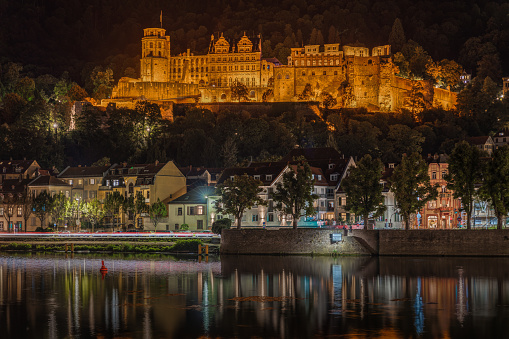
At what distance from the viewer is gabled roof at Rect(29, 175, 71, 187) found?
99750 mm

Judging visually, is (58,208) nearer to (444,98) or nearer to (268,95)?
(268,95)

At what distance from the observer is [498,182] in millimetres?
65188

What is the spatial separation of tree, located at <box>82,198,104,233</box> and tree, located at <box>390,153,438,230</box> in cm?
3459

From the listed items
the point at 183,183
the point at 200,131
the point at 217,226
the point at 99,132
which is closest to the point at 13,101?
the point at 99,132

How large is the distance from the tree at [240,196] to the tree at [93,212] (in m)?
20.5

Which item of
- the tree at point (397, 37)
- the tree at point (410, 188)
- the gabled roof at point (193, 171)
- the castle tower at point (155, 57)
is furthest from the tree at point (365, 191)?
the tree at point (397, 37)

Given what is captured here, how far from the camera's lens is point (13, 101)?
141500mm

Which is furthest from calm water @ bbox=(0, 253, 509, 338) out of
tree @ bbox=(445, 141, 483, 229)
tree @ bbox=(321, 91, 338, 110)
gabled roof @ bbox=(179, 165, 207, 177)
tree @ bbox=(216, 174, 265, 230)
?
tree @ bbox=(321, 91, 338, 110)

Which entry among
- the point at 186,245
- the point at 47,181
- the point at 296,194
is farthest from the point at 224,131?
the point at 296,194

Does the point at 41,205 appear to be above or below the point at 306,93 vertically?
below

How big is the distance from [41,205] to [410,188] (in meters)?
43.0

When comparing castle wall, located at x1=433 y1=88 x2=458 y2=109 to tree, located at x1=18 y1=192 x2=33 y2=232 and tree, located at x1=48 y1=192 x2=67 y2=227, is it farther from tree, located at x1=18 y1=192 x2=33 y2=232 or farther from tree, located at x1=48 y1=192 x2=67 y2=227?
tree, located at x1=18 y1=192 x2=33 y2=232

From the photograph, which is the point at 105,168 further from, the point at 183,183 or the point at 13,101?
the point at 13,101

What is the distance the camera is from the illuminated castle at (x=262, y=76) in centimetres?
14812
